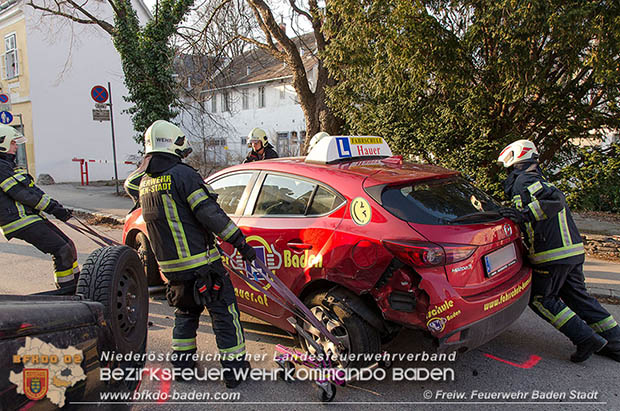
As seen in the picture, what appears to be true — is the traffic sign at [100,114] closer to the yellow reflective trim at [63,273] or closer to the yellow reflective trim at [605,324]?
the yellow reflective trim at [63,273]

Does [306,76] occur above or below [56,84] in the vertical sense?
below

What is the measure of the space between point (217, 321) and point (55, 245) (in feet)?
7.96

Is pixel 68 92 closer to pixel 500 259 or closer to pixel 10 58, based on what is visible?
pixel 10 58

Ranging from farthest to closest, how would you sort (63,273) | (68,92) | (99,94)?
1. (68,92)
2. (99,94)
3. (63,273)

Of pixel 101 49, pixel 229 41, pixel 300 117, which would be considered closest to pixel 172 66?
pixel 229 41

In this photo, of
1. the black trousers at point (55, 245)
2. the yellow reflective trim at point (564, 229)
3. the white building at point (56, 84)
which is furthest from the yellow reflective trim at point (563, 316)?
the white building at point (56, 84)

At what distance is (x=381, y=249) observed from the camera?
2.83 meters

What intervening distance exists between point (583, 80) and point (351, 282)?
5.60m

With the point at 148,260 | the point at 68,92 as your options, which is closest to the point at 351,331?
the point at 148,260

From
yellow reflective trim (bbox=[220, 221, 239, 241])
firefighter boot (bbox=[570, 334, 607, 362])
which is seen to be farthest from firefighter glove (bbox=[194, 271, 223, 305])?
firefighter boot (bbox=[570, 334, 607, 362])

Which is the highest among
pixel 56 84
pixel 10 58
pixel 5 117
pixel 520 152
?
pixel 10 58

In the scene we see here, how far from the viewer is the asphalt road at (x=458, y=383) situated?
2.92m

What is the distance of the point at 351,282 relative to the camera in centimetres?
298

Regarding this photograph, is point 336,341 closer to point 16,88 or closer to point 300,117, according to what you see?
point 16,88
